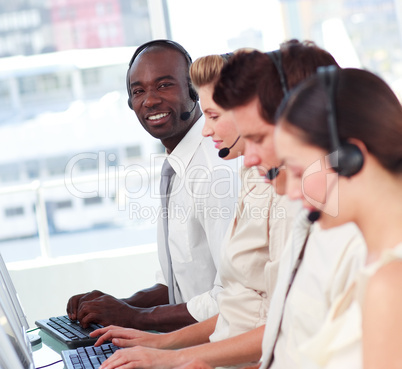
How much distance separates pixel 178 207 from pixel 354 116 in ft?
4.07

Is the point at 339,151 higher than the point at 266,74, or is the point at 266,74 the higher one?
the point at 266,74

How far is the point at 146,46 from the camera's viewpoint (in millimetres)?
2201

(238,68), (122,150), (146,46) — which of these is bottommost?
(122,150)

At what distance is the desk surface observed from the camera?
1.66 m

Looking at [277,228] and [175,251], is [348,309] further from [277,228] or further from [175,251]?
[175,251]

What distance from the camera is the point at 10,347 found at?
1134 mm

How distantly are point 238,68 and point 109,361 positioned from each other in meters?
0.67

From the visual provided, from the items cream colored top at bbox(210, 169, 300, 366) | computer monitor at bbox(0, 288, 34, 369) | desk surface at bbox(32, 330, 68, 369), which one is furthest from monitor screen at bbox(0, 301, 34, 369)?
cream colored top at bbox(210, 169, 300, 366)

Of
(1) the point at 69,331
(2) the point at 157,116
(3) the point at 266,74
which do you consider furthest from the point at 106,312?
(3) the point at 266,74

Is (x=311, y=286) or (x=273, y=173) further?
(x=273, y=173)

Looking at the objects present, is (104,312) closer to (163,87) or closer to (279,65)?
(163,87)

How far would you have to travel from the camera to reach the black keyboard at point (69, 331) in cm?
168

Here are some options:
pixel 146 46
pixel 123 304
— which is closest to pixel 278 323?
pixel 123 304

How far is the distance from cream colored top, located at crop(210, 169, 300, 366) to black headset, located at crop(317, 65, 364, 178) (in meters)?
0.53
